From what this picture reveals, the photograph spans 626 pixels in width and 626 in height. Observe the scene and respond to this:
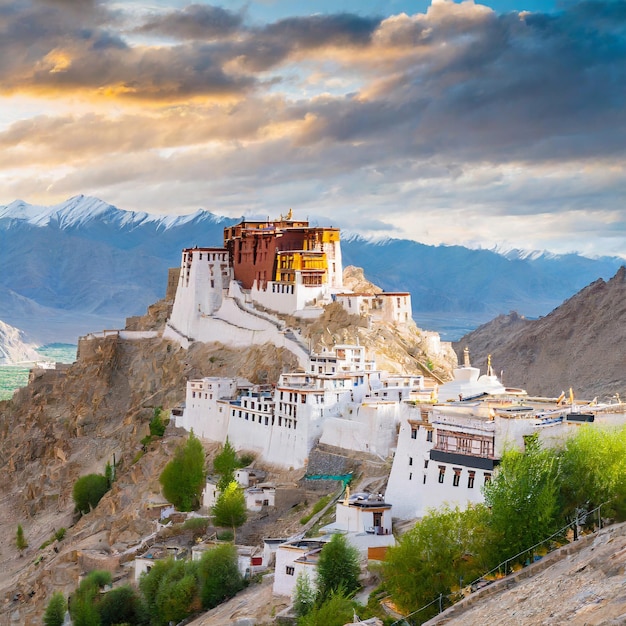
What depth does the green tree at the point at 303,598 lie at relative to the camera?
126ft

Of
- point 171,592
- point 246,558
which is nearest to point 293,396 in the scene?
point 246,558

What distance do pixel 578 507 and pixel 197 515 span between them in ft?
76.7

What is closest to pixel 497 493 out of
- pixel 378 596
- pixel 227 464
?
pixel 378 596

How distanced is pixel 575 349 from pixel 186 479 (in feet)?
191

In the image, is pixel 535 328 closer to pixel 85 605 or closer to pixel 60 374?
pixel 60 374

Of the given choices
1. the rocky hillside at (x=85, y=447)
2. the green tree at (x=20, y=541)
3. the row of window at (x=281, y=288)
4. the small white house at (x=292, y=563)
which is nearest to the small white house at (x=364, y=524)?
the small white house at (x=292, y=563)

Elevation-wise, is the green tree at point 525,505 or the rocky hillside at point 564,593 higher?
the green tree at point 525,505

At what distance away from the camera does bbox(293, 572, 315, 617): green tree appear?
3853cm

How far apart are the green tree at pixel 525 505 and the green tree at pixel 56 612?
22.3 metres

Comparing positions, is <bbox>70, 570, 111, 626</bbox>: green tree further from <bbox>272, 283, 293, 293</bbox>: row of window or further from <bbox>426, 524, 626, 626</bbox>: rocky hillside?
<bbox>272, 283, 293, 293</bbox>: row of window

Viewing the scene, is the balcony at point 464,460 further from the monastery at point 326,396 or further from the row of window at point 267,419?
the row of window at point 267,419

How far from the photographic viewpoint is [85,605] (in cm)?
4891

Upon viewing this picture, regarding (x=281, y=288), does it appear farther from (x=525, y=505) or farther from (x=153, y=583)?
(x=525, y=505)

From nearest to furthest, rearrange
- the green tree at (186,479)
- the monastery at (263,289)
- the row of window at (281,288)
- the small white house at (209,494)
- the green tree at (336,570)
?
the green tree at (336,570) → the small white house at (209,494) → the green tree at (186,479) → the monastery at (263,289) → the row of window at (281,288)
